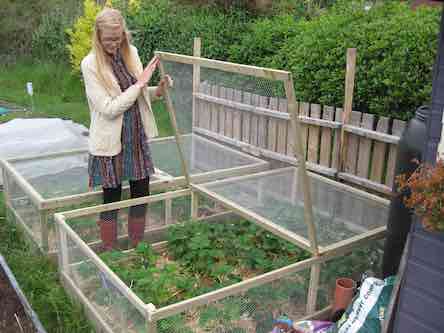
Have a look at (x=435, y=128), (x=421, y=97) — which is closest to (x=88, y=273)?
(x=435, y=128)

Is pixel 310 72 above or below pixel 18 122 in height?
above

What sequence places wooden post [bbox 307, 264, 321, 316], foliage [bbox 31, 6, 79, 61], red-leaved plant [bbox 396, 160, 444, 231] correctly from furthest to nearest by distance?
foliage [bbox 31, 6, 79, 61]
wooden post [bbox 307, 264, 321, 316]
red-leaved plant [bbox 396, 160, 444, 231]

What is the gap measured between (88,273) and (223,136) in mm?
1556

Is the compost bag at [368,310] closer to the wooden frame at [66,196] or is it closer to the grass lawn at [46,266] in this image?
the wooden frame at [66,196]

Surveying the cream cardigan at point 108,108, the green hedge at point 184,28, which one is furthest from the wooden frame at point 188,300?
the green hedge at point 184,28

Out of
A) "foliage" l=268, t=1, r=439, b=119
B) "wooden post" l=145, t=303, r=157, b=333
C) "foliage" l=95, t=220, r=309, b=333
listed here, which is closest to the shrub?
"foliage" l=268, t=1, r=439, b=119

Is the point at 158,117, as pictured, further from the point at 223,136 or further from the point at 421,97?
the point at 421,97

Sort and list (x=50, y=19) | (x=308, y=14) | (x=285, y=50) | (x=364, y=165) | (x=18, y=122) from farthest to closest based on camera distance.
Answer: (x=50, y=19) → (x=308, y=14) → (x=18, y=122) → (x=285, y=50) → (x=364, y=165)

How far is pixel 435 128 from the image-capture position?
1936 millimetres

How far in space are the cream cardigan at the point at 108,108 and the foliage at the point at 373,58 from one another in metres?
2.10

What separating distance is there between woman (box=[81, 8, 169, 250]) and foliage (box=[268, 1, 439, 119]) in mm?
1949

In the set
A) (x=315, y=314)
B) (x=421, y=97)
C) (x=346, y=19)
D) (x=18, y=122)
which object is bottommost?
(x=315, y=314)

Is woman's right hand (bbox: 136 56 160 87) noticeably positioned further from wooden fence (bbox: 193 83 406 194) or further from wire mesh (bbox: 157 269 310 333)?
wire mesh (bbox: 157 269 310 333)

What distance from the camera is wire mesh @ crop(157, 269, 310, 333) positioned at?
2.46m
